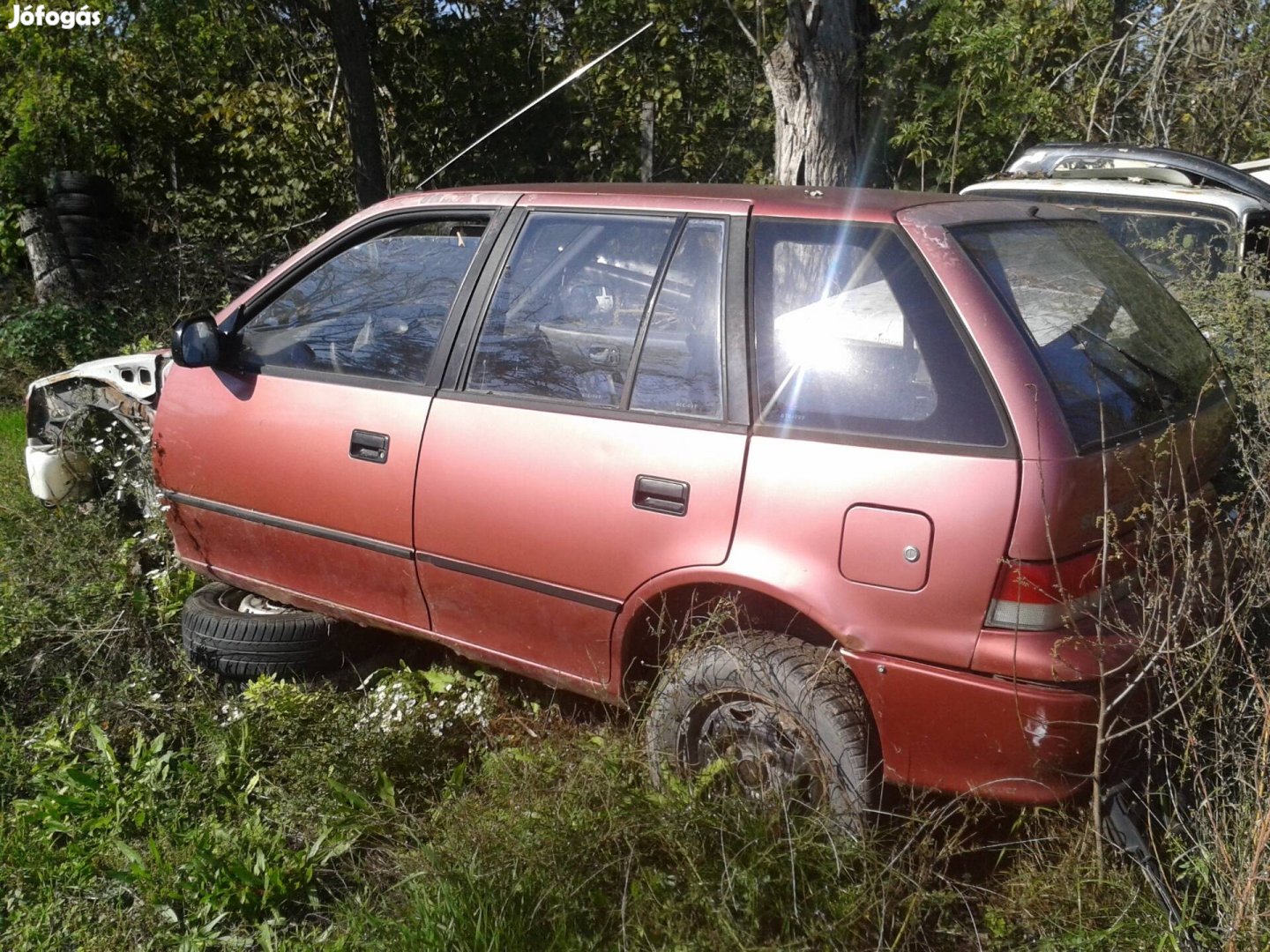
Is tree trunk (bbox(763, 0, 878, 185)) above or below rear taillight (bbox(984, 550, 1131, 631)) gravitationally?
above

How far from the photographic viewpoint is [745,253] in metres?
3.14

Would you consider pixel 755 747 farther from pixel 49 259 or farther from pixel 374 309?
pixel 49 259

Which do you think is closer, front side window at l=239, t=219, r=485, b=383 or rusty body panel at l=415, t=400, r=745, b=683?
rusty body panel at l=415, t=400, r=745, b=683

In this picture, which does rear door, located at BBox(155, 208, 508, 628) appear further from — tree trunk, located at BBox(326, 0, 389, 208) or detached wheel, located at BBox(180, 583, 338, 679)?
tree trunk, located at BBox(326, 0, 389, 208)

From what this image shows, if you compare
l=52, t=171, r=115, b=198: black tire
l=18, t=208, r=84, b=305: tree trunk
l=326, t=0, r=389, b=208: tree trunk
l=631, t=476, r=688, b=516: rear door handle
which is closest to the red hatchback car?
l=631, t=476, r=688, b=516: rear door handle

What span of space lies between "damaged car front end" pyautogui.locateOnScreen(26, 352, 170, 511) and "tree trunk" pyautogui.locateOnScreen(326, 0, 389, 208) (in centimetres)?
485

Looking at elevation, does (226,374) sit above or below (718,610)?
above

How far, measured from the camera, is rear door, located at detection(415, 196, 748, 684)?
3.09 meters

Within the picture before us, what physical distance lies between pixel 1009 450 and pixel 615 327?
4.14 ft

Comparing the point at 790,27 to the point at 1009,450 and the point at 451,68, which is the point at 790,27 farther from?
the point at 451,68

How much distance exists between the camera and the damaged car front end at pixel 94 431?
5145 mm

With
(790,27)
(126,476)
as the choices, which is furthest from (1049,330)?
(126,476)

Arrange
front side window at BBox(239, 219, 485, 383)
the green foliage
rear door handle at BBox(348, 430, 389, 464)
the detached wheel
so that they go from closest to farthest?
1. rear door handle at BBox(348, 430, 389, 464)
2. front side window at BBox(239, 219, 485, 383)
3. the detached wheel
4. the green foliage

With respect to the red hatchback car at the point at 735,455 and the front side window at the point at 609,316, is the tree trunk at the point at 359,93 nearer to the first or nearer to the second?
the red hatchback car at the point at 735,455
